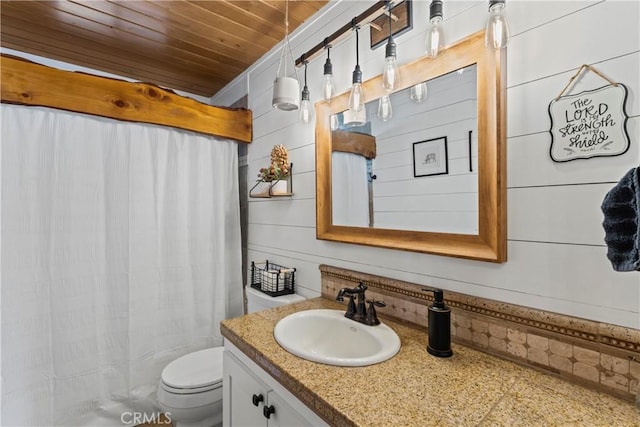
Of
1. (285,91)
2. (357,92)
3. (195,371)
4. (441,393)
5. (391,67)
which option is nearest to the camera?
(441,393)

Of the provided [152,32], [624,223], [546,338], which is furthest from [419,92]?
[152,32]

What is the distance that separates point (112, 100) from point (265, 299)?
57.1 inches

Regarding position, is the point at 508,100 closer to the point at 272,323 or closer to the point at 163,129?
the point at 272,323

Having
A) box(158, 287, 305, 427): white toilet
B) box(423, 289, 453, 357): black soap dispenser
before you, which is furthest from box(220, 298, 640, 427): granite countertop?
box(158, 287, 305, 427): white toilet

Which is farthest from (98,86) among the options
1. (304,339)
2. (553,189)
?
(553,189)

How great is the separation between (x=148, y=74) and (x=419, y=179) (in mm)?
2225

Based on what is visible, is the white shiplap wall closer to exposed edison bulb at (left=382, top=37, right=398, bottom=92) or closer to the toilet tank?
exposed edison bulb at (left=382, top=37, right=398, bottom=92)

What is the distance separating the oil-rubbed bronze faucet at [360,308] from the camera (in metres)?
1.17

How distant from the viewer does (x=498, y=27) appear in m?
0.81

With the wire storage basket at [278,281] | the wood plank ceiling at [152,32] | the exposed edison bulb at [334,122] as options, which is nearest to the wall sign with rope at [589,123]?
the exposed edison bulb at [334,122]

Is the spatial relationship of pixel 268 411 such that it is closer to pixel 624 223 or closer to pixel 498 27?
pixel 624 223

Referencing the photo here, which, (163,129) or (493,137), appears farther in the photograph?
(163,129)

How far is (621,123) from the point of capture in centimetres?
75

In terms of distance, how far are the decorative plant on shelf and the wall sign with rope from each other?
4.25 ft
